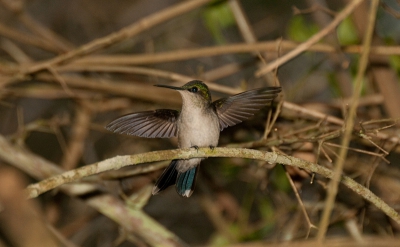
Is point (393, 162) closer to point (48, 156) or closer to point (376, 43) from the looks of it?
point (376, 43)

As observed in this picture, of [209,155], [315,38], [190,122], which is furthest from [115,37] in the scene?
[209,155]

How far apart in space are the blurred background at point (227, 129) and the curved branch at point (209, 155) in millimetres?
258

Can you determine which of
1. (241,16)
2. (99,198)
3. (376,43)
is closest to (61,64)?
(99,198)

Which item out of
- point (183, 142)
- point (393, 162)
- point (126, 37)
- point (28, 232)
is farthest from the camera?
point (393, 162)

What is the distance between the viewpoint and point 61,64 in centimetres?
379

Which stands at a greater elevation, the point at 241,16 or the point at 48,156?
the point at 48,156

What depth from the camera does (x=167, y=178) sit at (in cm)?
317

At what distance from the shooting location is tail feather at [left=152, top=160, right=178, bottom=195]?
3.09 meters

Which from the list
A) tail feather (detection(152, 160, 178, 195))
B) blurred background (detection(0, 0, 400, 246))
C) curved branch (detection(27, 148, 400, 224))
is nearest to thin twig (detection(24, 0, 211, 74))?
blurred background (detection(0, 0, 400, 246))

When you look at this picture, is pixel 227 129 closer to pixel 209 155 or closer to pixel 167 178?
pixel 167 178

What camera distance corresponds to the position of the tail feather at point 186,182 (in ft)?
10.8

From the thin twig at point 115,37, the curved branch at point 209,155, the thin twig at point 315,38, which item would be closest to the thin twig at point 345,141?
the curved branch at point 209,155

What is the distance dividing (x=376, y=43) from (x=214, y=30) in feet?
3.94

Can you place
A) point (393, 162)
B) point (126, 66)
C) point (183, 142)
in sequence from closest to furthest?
point (183, 142)
point (126, 66)
point (393, 162)
